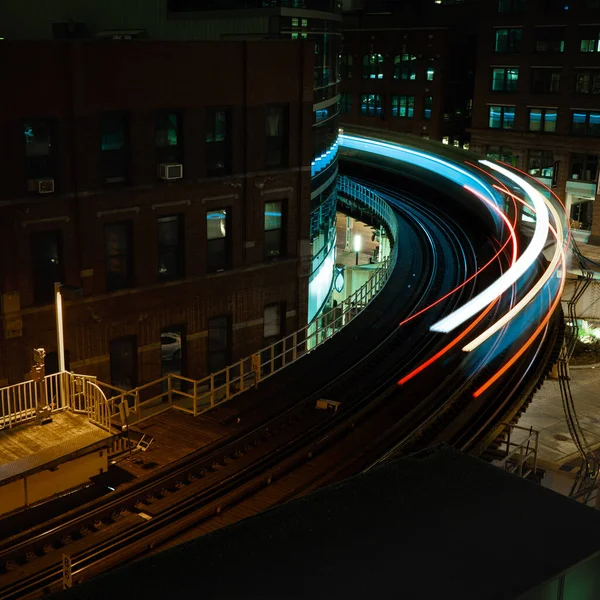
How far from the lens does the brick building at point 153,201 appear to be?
23078 mm

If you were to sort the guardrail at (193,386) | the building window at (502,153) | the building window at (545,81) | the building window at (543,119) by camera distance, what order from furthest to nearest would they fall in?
the building window at (502,153), the building window at (543,119), the building window at (545,81), the guardrail at (193,386)

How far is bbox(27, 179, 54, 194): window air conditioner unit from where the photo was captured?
22984 mm

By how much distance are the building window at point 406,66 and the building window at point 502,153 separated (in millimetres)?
10050

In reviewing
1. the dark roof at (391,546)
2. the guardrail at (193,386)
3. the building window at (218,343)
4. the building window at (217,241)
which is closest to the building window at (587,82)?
the guardrail at (193,386)

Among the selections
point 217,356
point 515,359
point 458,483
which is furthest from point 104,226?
point 458,483

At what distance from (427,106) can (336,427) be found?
62.7 m

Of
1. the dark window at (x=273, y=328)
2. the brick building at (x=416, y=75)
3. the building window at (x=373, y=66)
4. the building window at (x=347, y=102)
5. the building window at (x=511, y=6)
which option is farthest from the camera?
the building window at (x=347, y=102)

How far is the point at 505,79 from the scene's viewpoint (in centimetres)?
7162

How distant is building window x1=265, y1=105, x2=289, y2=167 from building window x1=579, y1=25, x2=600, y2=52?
43.9m

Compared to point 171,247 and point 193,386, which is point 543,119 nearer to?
point 171,247

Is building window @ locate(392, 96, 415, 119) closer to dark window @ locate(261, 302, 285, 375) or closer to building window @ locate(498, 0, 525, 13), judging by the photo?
building window @ locate(498, 0, 525, 13)

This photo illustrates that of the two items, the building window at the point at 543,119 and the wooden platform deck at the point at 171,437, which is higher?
the building window at the point at 543,119

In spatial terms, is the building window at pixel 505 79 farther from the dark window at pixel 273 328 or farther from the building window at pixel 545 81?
the dark window at pixel 273 328

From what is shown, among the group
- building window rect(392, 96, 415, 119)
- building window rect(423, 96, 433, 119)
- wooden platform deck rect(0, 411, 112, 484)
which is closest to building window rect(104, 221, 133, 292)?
wooden platform deck rect(0, 411, 112, 484)
